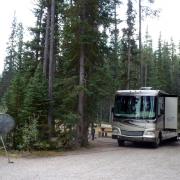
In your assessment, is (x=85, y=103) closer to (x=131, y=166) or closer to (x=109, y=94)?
(x=109, y=94)

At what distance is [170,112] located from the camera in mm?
25484

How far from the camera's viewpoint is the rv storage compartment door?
998 inches

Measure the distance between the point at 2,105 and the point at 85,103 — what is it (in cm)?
453

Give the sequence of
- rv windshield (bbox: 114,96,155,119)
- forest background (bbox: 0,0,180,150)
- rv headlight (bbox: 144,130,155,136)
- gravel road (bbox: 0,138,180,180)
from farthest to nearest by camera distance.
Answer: rv windshield (bbox: 114,96,155,119) < rv headlight (bbox: 144,130,155,136) < forest background (bbox: 0,0,180,150) < gravel road (bbox: 0,138,180,180)

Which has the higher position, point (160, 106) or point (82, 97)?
point (82, 97)

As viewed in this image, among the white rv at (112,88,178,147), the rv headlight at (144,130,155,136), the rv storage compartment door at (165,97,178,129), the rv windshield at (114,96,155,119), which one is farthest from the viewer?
the rv storage compartment door at (165,97,178,129)

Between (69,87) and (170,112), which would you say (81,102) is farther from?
(170,112)

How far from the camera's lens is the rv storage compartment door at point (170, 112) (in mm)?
25359

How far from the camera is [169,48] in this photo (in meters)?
117

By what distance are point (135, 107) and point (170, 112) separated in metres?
3.15

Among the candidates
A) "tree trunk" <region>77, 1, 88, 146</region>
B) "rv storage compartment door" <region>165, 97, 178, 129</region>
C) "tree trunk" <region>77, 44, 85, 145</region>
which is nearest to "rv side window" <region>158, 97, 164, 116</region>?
"rv storage compartment door" <region>165, 97, 178, 129</region>

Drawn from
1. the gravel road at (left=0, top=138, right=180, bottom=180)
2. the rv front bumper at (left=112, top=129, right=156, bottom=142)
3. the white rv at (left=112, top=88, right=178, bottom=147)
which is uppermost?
the white rv at (left=112, top=88, right=178, bottom=147)

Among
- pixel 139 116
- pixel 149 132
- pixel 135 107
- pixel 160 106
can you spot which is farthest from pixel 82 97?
pixel 160 106

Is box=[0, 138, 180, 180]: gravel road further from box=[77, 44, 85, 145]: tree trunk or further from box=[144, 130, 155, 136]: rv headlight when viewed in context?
box=[144, 130, 155, 136]: rv headlight
